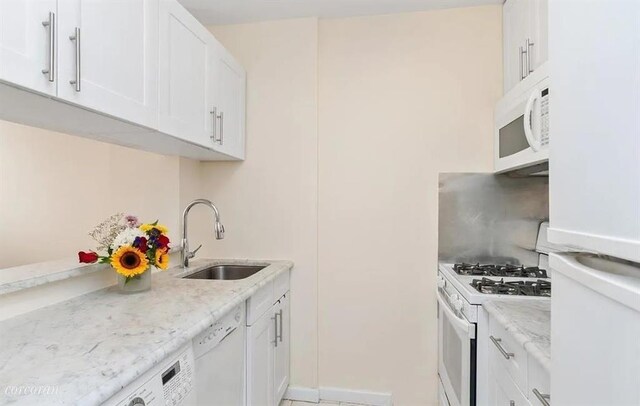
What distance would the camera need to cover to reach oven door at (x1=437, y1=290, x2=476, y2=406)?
4.75 feet

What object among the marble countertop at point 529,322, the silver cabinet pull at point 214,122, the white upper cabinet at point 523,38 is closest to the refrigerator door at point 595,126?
the marble countertop at point 529,322

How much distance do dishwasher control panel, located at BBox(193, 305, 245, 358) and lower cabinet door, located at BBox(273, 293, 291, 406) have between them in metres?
0.50

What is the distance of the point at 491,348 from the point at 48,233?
2.98 metres

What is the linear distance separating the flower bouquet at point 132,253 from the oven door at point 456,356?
4.57 ft

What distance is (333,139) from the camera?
232 cm

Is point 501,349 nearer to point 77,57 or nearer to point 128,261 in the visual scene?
point 128,261

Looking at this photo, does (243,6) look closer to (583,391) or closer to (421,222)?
(421,222)

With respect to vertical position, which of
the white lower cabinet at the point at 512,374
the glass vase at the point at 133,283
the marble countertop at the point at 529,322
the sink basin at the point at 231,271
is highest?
the glass vase at the point at 133,283

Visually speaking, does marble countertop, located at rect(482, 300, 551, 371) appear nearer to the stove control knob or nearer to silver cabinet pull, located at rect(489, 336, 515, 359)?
silver cabinet pull, located at rect(489, 336, 515, 359)

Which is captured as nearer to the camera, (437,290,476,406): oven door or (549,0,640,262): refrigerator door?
(549,0,640,262): refrigerator door

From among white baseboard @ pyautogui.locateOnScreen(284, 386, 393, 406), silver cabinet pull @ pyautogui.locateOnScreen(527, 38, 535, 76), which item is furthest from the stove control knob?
silver cabinet pull @ pyautogui.locateOnScreen(527, 38, 535, 76)

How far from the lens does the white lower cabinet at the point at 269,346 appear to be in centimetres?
163

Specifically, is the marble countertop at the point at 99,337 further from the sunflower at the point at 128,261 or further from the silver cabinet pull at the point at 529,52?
the silver cabinet pull at the point at 529,52

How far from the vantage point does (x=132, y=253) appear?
4.44 feet
